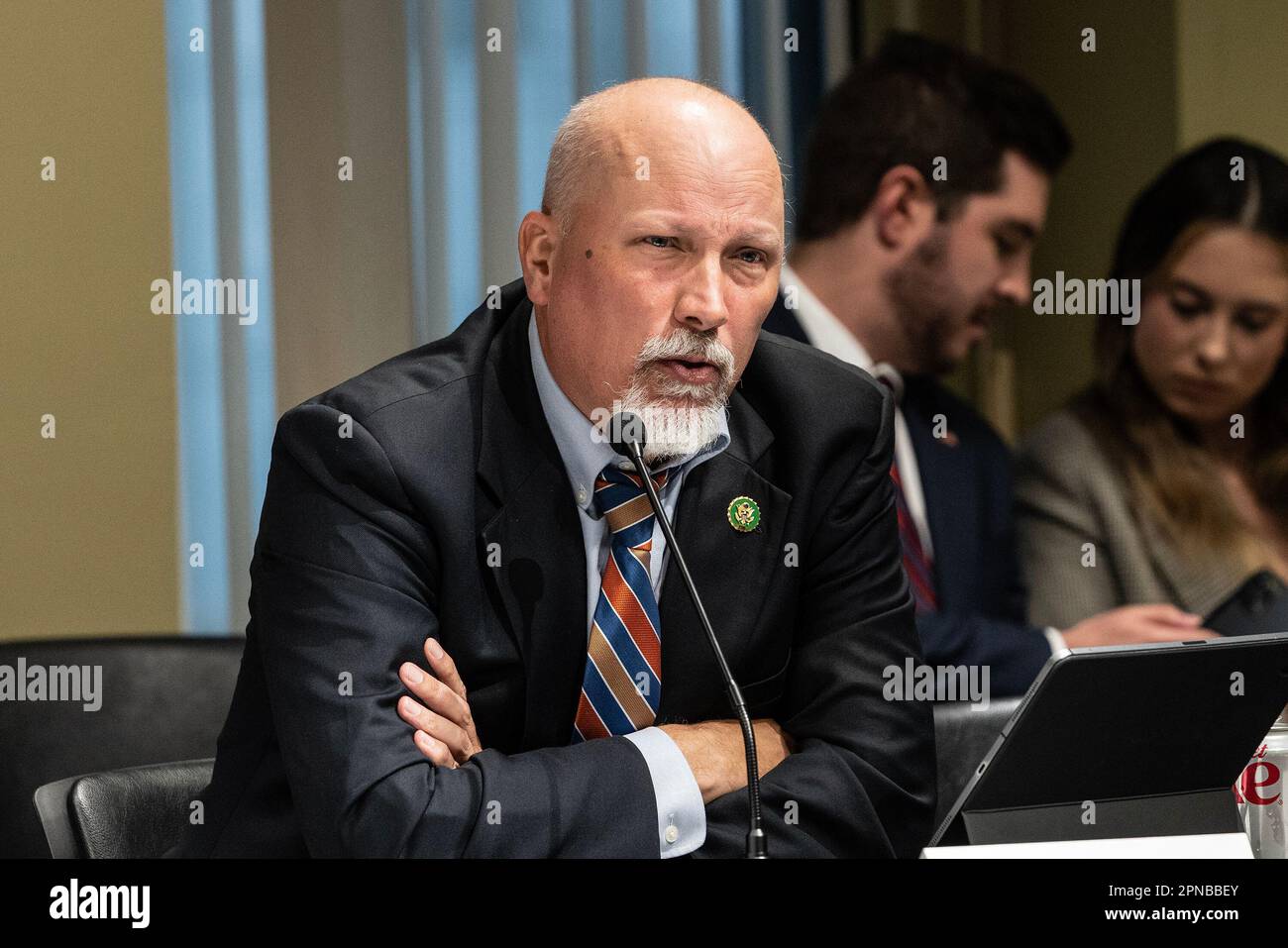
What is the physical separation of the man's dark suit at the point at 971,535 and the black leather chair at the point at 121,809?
1.32m

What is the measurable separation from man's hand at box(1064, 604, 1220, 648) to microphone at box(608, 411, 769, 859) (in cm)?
136

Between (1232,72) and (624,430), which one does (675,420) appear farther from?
(1232,72)

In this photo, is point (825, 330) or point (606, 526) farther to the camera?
point (825, 330)

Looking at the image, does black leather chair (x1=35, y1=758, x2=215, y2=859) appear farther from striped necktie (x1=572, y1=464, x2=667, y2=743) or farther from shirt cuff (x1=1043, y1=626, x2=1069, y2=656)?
shirt cuff (x1=1043, y1=626, x2=1069, y2=656)

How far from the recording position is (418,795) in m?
1.33

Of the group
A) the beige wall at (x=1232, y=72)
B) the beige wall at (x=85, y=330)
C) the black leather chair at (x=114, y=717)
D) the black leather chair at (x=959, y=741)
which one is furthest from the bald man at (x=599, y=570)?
the beige wall at (x=1232, y=72)

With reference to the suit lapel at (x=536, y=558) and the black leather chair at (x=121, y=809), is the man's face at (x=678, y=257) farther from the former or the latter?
the black leather chair at (x=121, y=809)

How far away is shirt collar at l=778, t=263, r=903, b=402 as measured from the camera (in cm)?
262

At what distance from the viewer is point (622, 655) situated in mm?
1552

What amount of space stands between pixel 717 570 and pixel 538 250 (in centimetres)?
41

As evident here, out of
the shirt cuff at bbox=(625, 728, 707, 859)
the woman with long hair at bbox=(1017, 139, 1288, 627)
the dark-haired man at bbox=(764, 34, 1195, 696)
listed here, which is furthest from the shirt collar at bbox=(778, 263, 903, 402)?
the shirt cuff at bbox=(625, 728, 707, 859)

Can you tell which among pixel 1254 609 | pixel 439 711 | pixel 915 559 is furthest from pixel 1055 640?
pixel 439 711

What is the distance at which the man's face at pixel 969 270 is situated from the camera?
8.84 ft

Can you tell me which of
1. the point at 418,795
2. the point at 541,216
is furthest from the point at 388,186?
the point at 418,795
